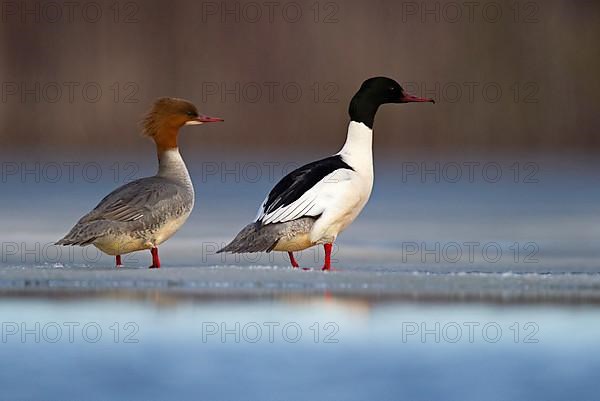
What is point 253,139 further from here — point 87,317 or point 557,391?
point 557,391

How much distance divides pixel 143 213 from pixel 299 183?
96cm

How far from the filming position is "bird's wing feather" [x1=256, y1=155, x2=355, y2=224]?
8.55 metres

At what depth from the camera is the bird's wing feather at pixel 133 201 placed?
855 cm

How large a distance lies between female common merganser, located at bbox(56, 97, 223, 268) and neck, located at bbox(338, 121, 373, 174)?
3.37 ft

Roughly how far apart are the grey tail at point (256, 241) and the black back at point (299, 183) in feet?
0.47

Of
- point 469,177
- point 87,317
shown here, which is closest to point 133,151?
point 469,177

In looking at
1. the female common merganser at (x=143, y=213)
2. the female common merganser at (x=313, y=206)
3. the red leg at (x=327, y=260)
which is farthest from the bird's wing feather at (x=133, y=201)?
the red leg at (x=327, y=260)

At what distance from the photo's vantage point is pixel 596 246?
1011cm

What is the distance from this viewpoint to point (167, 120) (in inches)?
362

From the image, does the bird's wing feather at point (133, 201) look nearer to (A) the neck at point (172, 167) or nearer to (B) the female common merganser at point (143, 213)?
(B) the female common merganser at point (143, 213)
